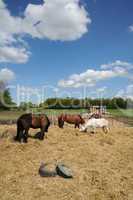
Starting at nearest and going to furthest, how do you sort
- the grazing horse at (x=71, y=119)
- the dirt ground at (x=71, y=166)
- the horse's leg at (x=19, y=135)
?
the dirt ground at (x=71, y=166) < the horse's leg at (x=19, y=135) < the grazing horse at (x=71, y=119)

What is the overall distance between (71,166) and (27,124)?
9.76 feet

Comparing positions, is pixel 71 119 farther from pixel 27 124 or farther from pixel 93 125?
pixel 27 124

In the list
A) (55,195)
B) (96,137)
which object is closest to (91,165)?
(55,195)

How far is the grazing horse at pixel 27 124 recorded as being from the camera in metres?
10.3

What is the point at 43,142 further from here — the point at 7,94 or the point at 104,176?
the point at 7,94

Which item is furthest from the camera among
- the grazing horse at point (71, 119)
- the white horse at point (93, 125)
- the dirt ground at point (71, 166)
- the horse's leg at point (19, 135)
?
the grazing horse at point (71, 119)

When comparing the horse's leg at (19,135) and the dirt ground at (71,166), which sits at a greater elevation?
the horse's leg at (19,135)

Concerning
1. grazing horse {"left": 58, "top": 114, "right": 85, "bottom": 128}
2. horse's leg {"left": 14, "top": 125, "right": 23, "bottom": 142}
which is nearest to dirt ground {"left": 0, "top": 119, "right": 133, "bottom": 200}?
horse's leg {"left": 14, "top": 125, "right": 23, "bottom": 142}

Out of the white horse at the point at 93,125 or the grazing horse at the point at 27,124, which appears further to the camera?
the white horse at the point at 93,125

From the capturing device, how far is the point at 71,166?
809 cm

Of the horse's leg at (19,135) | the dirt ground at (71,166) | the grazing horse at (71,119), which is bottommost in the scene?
→ the dirt ground at (71,166)

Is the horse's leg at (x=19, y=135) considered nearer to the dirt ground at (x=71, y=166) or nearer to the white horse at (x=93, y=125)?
the dirt ground at (x=71, y=166)

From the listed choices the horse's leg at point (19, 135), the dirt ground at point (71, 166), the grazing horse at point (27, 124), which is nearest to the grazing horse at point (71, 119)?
the dirt ground at point (71, 166)

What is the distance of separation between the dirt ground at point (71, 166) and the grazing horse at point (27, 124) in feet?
1.13
